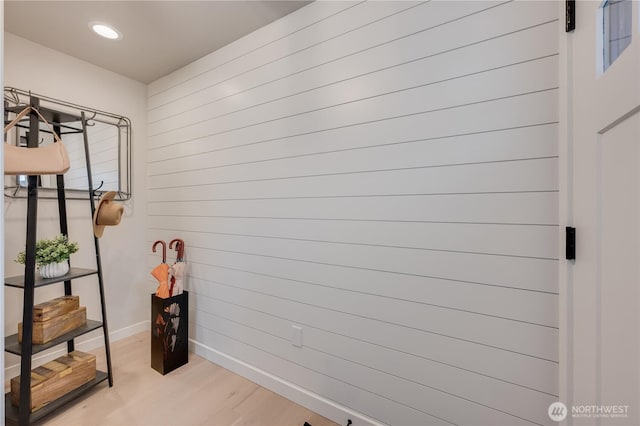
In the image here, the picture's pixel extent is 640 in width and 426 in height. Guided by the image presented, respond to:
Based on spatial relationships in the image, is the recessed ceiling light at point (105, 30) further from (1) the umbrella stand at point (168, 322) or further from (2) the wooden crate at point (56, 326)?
(2) the wooden crate at point (56, 326)

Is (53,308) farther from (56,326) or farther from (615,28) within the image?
(615,28)

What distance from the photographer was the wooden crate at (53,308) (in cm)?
172

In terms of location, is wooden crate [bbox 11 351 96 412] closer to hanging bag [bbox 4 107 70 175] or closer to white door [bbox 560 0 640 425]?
hanging bag [bbox 4 107 70 175]

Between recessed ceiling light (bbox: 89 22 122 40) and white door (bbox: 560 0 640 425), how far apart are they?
104 inches

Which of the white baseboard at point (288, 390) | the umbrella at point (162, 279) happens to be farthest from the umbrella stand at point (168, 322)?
the white baseboard at point (288, 390)

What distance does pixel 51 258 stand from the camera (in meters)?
1.76

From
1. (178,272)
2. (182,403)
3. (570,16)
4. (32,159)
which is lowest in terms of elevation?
(182,403)

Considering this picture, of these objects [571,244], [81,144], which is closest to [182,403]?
[81,144]

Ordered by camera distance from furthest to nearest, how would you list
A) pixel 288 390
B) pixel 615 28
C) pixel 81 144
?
pixel 81 144
pixel 288 390
pixel 615 28

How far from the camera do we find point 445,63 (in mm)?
1320

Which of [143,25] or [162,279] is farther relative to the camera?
[162,279]

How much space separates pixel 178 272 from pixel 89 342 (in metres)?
1.08

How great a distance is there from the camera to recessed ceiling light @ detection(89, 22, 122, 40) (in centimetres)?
197

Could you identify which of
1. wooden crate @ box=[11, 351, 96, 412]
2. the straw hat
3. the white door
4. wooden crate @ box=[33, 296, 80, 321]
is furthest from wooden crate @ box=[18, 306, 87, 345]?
the white door
